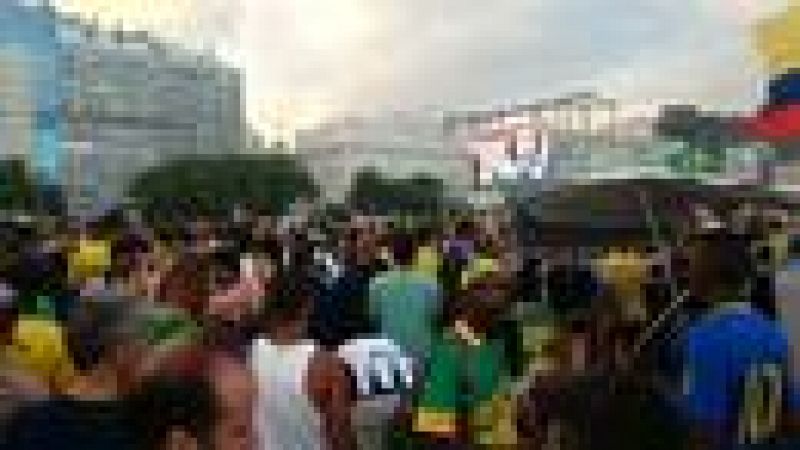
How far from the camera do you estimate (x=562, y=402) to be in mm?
3713

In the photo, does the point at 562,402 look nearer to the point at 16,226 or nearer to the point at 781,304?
the point at 781,304

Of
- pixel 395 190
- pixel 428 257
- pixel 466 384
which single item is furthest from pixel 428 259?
pixel 395 190

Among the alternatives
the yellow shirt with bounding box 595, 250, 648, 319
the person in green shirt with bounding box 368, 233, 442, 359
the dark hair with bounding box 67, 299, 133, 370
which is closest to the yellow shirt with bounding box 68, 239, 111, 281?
the person in green shirt with bounding box 368, 233, 442, 359

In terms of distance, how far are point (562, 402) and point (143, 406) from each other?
3.12 ft

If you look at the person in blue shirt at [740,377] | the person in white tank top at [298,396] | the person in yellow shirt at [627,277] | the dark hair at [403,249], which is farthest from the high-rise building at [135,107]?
the person in blue shirt at [740,377]

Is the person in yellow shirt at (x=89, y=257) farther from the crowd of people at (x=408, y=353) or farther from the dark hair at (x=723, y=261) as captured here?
the dark hair at (x=723, y=261)

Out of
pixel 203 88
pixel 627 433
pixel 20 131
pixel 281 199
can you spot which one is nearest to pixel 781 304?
pixel 627 433

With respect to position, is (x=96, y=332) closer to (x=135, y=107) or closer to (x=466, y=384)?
(x=466, y=384)

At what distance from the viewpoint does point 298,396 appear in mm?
4934

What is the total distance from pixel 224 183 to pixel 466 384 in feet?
171

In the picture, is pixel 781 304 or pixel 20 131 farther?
pixel 20 131

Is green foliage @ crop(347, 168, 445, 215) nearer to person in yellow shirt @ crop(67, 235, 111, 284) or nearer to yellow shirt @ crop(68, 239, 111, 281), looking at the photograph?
person in yellow shirt @ crop(67, 235, 111, 284)

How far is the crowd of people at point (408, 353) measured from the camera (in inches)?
147

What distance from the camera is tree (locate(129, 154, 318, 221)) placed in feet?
177
